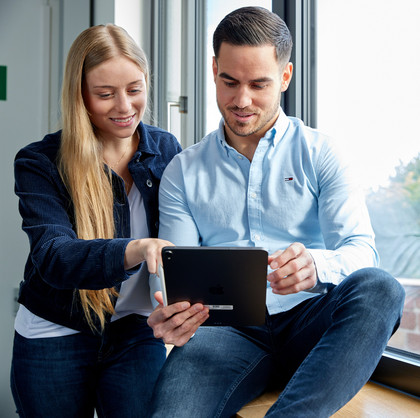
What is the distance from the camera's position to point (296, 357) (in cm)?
122

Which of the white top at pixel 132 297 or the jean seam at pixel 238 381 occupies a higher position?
the white top at pixel 132 297

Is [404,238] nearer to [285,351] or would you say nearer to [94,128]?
[285,351]

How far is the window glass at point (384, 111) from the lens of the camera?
4.37 feet

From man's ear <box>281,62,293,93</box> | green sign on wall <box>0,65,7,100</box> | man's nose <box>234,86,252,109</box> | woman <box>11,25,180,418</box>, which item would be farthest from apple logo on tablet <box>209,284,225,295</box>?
green sign on wall <box>0,65,7,100</box>

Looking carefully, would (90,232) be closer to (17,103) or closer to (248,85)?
(248,85)

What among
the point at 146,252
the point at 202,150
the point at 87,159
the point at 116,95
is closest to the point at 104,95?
the point at 116,95

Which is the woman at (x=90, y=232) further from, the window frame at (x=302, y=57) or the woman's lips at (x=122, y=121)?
the window frame at (x=302, y=57)

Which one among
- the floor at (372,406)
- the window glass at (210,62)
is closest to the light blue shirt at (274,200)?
the floor at (372,406)

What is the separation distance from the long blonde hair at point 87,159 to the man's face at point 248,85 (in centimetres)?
29

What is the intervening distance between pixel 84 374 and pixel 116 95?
729 millimetres

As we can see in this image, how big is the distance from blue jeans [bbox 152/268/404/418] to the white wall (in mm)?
1899

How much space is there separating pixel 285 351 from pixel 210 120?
4.68 ft

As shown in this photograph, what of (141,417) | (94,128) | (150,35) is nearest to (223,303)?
(141,417)

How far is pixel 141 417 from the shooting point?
1398mm
